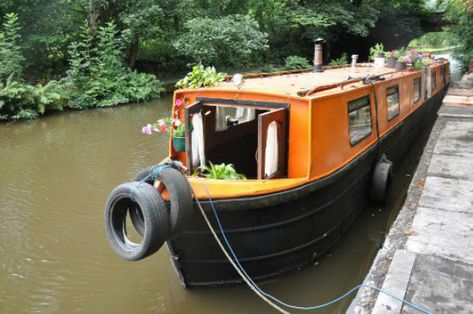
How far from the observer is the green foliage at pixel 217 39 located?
16578 millimetres

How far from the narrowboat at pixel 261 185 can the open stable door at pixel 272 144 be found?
0.01 m

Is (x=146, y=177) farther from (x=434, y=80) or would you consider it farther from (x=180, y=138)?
(x=434, y=80)

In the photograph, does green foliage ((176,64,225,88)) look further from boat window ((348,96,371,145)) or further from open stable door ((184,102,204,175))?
boat window ((348,96,371,145))

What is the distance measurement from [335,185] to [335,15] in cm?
1914

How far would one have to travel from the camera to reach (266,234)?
4207 mm

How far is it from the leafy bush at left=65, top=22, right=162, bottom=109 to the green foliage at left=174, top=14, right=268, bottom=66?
199 cm

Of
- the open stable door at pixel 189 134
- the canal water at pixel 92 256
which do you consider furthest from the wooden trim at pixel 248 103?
the canal water at pixel 92 256

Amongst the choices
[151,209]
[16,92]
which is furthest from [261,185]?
[16,92]

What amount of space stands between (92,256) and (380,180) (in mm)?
3995

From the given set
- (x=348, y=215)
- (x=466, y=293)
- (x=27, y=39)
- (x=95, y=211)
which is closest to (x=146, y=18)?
(x=27, y=39)

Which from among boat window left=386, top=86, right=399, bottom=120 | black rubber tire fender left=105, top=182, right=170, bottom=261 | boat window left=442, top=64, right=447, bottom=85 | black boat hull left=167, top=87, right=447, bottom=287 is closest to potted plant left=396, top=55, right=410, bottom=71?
boat window left=386, top=86, right=399, bottom=120

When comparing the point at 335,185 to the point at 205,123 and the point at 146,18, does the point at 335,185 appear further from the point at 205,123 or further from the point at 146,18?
the point at 146,18

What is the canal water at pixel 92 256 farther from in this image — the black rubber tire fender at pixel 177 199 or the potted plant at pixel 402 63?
the potted plant at pixel 402 63

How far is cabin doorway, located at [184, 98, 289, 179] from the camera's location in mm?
4289
